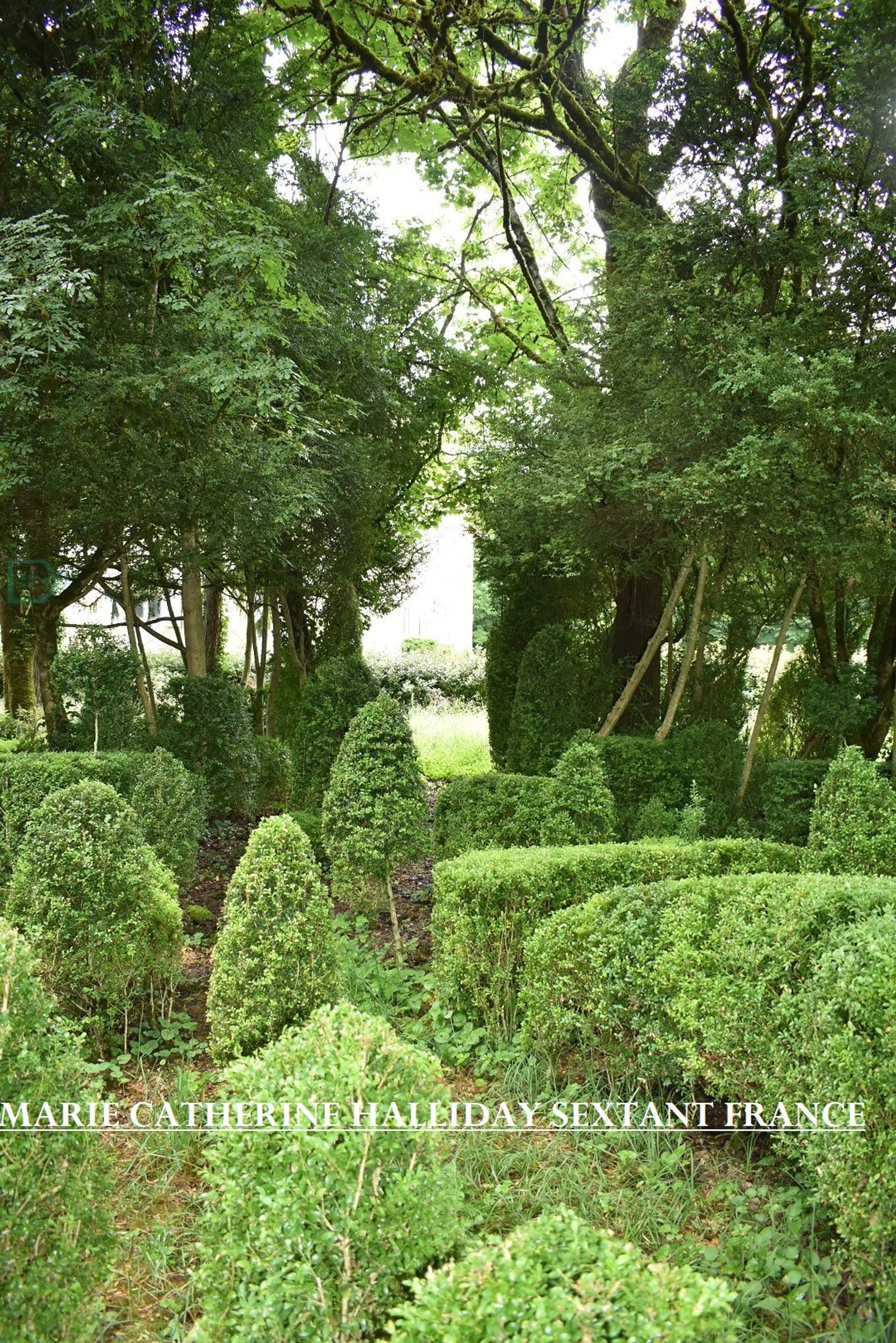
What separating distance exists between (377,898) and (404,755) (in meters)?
0.96

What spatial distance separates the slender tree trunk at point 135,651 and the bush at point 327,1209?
7.67m

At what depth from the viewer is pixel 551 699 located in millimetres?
11445

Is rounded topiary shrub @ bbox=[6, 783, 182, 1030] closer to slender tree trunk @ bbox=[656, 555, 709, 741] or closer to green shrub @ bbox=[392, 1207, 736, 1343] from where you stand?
green shrub @ bbox=[392, 1207, 736, 1343]

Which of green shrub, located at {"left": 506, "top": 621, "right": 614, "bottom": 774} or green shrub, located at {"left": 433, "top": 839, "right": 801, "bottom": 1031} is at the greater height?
green shrub, located at {"left": 506, "top": 621, "right": 614, "bottom": 774}

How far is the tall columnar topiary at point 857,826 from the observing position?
5.13 m

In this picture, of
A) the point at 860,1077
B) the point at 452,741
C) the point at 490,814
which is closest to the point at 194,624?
the point at 452,741

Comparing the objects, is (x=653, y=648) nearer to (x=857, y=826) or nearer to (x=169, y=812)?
(x=857, y=826)

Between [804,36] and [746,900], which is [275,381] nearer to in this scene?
[804,36]

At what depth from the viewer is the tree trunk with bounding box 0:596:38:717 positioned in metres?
11.5

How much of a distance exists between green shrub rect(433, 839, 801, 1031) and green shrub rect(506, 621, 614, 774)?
5555 millimetres

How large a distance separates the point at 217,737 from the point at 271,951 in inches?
248

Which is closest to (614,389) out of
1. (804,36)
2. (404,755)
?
(804,36)

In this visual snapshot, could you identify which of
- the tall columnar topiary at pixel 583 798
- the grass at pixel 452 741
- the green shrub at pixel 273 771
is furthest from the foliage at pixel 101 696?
the grass at pixel 452 741

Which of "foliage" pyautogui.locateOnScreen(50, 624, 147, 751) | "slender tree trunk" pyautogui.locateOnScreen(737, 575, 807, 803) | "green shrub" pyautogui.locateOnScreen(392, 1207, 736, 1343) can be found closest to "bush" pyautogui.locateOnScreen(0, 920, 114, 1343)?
"green shrub" pyautogui.locateOnScreen(392, 1207, 736, 1343)
